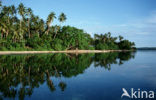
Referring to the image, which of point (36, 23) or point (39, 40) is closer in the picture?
point (39, 40)

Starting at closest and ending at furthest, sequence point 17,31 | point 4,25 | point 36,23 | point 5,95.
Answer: point 5,95 < point 4,25 < point 17,31 < point 36,23

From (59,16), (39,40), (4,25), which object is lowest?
(39,40)

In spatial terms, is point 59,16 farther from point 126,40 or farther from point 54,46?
point 126,40

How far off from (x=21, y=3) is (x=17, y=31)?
13.5 metres

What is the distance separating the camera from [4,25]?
6225 cm

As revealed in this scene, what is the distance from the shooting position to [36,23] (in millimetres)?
88188

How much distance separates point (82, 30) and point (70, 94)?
85.9 m

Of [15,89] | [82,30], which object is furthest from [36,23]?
[15,89]

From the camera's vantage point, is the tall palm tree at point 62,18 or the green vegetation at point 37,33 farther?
the tall palm tree at point 62,18

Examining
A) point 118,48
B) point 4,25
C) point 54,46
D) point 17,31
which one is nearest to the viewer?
point 4,25

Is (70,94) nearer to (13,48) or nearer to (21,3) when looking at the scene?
(13,48)

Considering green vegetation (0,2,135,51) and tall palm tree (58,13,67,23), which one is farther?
tall palm tree (58,13,67,23)

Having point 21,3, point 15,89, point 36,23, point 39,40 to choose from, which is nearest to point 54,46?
point 39,40

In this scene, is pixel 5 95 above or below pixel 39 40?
below
